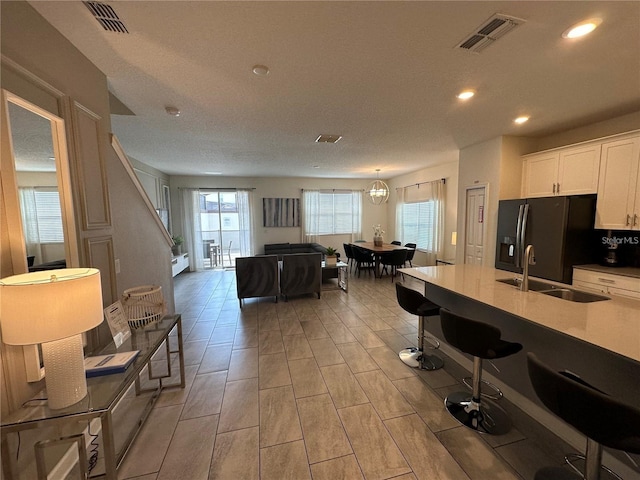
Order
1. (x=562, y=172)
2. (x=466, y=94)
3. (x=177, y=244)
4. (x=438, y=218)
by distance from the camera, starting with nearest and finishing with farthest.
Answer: (x=466, y=94), (x=562, y=172), (x=438, y=218), (x=177, y=244)

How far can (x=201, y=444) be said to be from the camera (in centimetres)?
176

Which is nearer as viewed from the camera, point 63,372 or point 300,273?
point 63,372

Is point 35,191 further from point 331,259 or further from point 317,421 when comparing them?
point 331,259

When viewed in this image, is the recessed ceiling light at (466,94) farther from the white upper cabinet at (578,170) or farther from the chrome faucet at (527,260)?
the white upper cabinet at (578,170)

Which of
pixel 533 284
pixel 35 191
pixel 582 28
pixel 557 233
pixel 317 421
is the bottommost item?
pixel 317 421

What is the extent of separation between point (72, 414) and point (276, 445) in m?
1.19

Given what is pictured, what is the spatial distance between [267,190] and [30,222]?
6.68m

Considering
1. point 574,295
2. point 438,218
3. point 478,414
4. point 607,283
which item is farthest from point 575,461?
point 438,218

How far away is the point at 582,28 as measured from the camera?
168cm

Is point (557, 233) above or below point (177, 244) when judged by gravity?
above

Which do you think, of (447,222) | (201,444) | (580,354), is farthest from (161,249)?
(447,222)

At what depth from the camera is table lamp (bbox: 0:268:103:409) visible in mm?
1053

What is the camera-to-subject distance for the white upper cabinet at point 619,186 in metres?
2.81

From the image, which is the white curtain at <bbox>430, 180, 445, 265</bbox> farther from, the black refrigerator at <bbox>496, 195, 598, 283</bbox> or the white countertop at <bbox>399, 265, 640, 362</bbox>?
the white countertop at <bbox>399, 265, 640, 362</bbox>
